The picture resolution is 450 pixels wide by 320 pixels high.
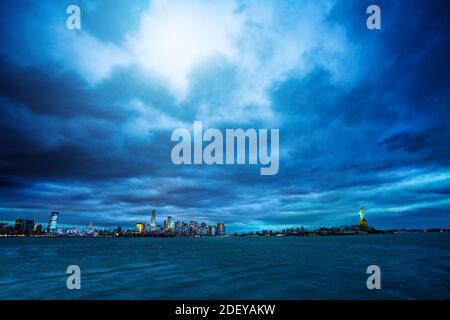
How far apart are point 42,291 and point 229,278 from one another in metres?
19.0

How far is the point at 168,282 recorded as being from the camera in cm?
2667

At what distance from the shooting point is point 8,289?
24078mm
